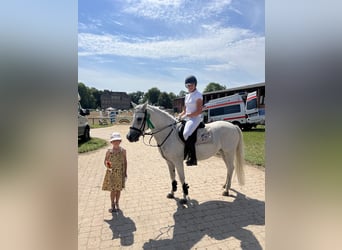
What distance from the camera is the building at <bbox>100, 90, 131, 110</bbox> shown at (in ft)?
251

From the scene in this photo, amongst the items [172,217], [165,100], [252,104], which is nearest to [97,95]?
[165,100]

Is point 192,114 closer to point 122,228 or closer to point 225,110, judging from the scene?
point 122,228

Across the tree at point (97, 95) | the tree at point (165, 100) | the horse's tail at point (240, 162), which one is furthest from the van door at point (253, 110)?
the tree at point (97, 95)

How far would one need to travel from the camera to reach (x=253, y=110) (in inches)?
707

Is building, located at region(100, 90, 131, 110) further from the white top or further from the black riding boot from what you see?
the black riding boot

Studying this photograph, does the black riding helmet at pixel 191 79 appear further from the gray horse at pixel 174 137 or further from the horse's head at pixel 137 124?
the horse's head at pixel 137 124

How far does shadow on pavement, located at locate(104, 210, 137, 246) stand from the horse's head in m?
1.37

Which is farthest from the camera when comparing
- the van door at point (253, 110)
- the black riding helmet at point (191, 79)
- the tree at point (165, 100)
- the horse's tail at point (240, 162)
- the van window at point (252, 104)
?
the tree at point (165, 100)

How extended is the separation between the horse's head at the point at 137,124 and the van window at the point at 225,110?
16.3 metres

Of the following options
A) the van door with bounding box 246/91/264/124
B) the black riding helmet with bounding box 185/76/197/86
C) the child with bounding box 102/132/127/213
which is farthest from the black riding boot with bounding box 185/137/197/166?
the van door with bounding box 246/91/264/124

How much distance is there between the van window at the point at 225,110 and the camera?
1891 cm

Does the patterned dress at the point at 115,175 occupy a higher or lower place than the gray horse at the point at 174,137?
lower
